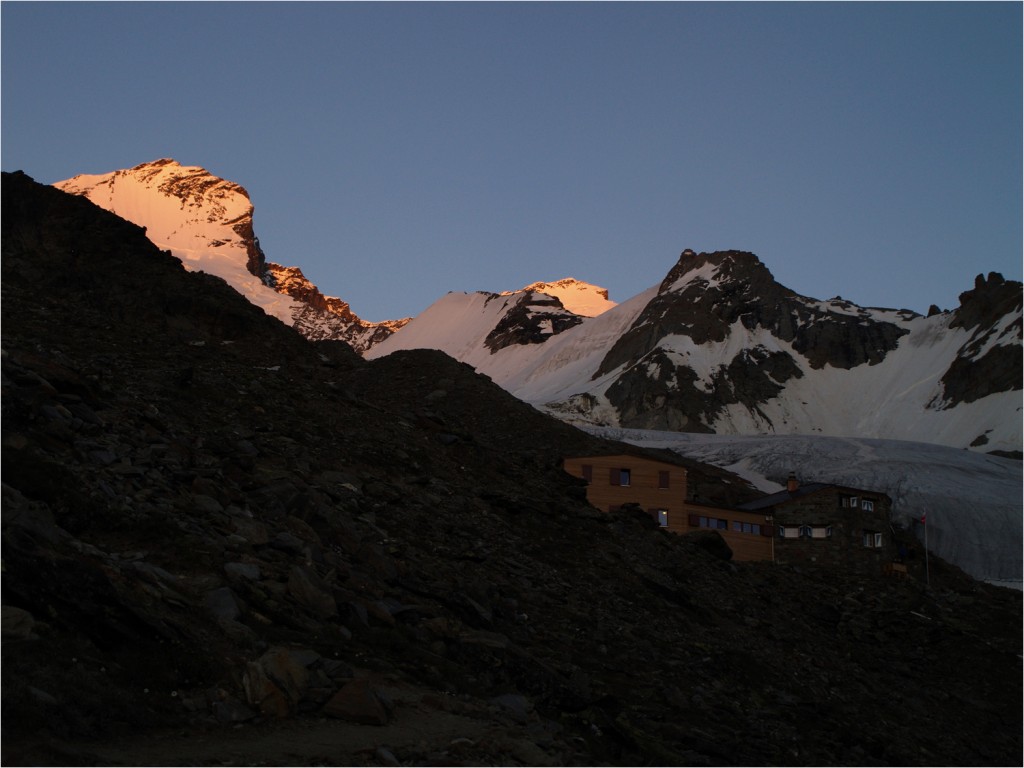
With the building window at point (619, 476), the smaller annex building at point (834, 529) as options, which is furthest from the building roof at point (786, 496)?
the building window at point (619, 476)

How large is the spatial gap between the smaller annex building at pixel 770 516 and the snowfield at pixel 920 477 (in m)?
30.4

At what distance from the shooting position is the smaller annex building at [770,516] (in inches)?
2288

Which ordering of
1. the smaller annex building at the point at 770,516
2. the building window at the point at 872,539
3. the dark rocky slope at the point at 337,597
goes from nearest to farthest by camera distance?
the dark rocky slope at the point at 337,597 < the smaller annex building at the point at 770,516 < the building window at the point at 872,539

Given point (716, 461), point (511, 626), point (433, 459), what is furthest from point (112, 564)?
point (716, 461)

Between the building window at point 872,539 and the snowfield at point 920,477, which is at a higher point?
the snowfield at point 920,477

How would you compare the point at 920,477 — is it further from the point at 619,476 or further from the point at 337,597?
the point at 337,597

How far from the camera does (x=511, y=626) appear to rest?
86.1 feet

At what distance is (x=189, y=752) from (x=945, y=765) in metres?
22.8

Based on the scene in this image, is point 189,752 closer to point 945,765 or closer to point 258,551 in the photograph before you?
point 258,551

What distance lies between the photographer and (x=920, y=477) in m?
125

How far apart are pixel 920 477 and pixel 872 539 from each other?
232ft

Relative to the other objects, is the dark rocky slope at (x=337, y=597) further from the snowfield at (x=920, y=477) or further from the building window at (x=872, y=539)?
the snowfield at (x=920, y=477)

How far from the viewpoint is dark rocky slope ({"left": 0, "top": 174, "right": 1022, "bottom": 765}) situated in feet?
53.0

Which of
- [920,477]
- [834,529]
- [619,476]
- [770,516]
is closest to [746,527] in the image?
[770,516]
